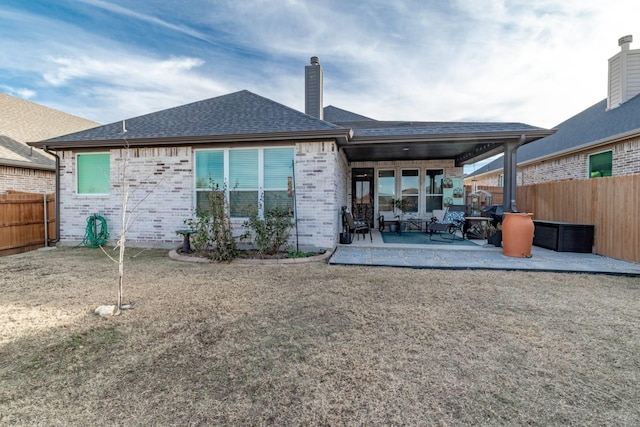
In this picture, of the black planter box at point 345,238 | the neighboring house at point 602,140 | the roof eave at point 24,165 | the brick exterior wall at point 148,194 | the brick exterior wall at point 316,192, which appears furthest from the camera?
the roof eave at point 24,165

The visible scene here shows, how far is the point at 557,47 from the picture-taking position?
307 inches

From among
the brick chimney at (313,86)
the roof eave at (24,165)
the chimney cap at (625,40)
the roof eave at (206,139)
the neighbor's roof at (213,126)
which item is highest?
Answer: the chimney cap at (625,40)

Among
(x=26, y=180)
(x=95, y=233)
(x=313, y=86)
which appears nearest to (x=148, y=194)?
(x=95, y=233)

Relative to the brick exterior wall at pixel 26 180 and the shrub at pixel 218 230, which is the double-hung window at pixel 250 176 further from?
the brick exterior wall at pixel 26 180

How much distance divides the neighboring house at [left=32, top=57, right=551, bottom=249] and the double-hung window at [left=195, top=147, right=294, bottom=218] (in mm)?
23

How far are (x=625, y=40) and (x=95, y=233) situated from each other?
17.7 metres

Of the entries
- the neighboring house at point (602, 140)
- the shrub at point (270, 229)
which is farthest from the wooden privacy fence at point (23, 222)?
the neighboring house at point (602, 140)

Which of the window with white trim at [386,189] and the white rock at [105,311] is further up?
the window with white trim at [386,189]

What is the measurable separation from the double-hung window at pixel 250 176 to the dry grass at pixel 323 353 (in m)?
2.67

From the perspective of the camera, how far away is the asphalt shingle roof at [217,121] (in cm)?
656

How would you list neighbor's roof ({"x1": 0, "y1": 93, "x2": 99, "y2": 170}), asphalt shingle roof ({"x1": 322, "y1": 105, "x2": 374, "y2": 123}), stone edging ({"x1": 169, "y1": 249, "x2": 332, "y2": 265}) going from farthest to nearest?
asphalt shingle roof ({"x1": 322, "y1": 105, "x2": 374, "y2": 123}), neighbor's roof ({"x1": 0, "y1": 93, "x2": 99, "y2": 170}), stone edging ({"x1": 169, "y1": 249, "x2": 332, "y2": 265})

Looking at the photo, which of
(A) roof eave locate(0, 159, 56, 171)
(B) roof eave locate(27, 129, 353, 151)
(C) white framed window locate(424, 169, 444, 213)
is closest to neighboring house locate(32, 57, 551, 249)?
(B) roof eave locate(27, 129, 353, 151)

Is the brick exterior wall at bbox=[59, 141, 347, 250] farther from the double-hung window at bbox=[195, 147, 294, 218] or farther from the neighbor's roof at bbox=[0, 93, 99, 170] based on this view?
the neighbor's roof at bbox=[0, 93, 99, 170]

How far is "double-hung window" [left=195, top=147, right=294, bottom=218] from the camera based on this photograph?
21.7 feet
